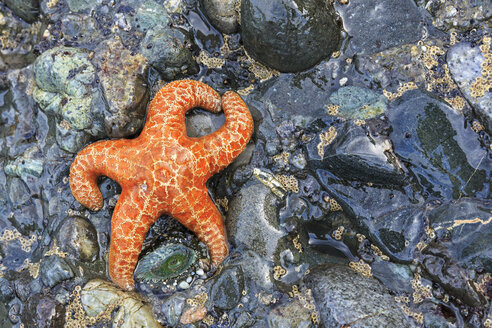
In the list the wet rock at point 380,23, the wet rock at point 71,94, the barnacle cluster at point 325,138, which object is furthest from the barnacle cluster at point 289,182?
the wet rock at point 71,94

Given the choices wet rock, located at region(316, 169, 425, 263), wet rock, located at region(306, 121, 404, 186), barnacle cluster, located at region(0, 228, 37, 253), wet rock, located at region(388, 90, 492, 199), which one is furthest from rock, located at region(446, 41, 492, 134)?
barnacle cluster, located at region(0, 228, 37, 253)

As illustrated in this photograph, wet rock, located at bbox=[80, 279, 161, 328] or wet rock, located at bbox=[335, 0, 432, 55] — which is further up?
wet rock, located at bbox=[335, 0, 432, 55]

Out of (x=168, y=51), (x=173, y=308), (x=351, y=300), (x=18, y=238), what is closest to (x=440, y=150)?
Answer: (x=351, y=300)

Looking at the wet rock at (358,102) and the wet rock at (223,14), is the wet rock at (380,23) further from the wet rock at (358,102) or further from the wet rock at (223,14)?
the wet rock at (223,14)

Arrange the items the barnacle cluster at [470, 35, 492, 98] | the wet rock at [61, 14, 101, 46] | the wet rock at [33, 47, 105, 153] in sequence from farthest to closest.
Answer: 1. the wet rock at [61, 14, 101, 46]
2. the wet rock at [33, 47, 105, 153]
3. the barnacle cluster at [470, 35, 492, 98]

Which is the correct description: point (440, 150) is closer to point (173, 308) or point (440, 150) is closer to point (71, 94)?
point (173, 308)

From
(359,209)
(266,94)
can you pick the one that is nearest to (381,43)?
(266,94)

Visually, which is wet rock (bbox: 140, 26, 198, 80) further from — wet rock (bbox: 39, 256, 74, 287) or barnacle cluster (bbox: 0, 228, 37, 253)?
barnacle cluster (bbox: 0, 228, 37, 253)
